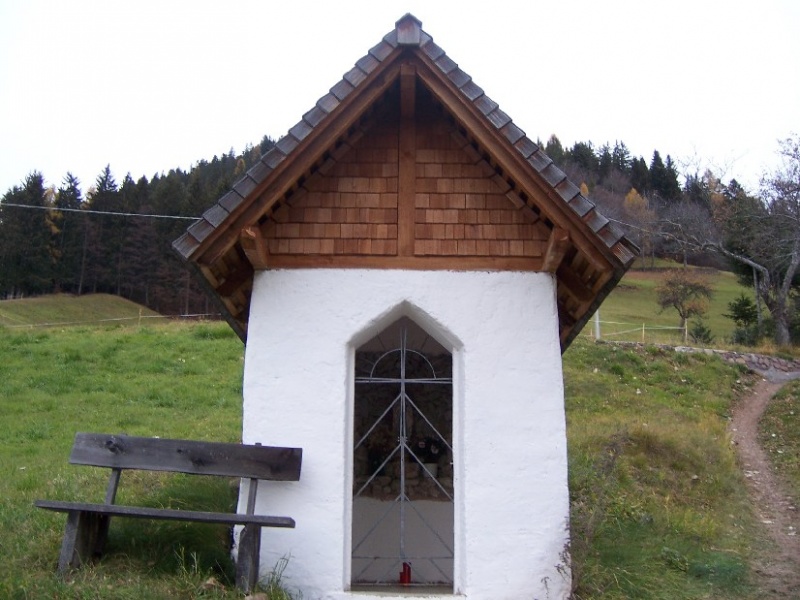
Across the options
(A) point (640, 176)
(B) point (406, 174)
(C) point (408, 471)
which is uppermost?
(A) point (640, 176)

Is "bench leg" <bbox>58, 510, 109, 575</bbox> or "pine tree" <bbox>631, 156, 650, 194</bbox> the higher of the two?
"pine tree" <bbox>631, 156, 650, 194</bbox>

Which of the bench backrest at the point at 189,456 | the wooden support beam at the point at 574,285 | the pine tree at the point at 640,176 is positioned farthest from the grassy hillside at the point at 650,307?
the bench backrest at the point at 189,456

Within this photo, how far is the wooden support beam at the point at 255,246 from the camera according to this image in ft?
18.3

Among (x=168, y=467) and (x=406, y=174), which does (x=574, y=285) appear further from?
(x=168, y=467)

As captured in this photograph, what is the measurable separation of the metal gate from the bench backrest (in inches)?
123

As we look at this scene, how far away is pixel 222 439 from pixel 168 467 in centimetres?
589

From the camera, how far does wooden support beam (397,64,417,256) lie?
600cm

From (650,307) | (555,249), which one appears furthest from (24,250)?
(555,249)

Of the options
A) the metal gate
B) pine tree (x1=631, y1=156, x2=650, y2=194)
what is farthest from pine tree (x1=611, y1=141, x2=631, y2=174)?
the metal gate

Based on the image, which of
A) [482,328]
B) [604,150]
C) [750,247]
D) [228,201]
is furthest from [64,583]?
[604,150]

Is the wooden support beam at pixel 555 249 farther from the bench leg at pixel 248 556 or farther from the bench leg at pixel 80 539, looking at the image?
the bench leg at pixel 80 539

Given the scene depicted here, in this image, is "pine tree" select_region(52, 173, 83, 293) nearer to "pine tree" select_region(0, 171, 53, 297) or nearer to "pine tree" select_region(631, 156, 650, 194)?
"pine tree" select_region(0, 171, 53, 297)

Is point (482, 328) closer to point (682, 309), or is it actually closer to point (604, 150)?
point (682, 309)

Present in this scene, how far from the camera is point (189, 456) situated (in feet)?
18.1
